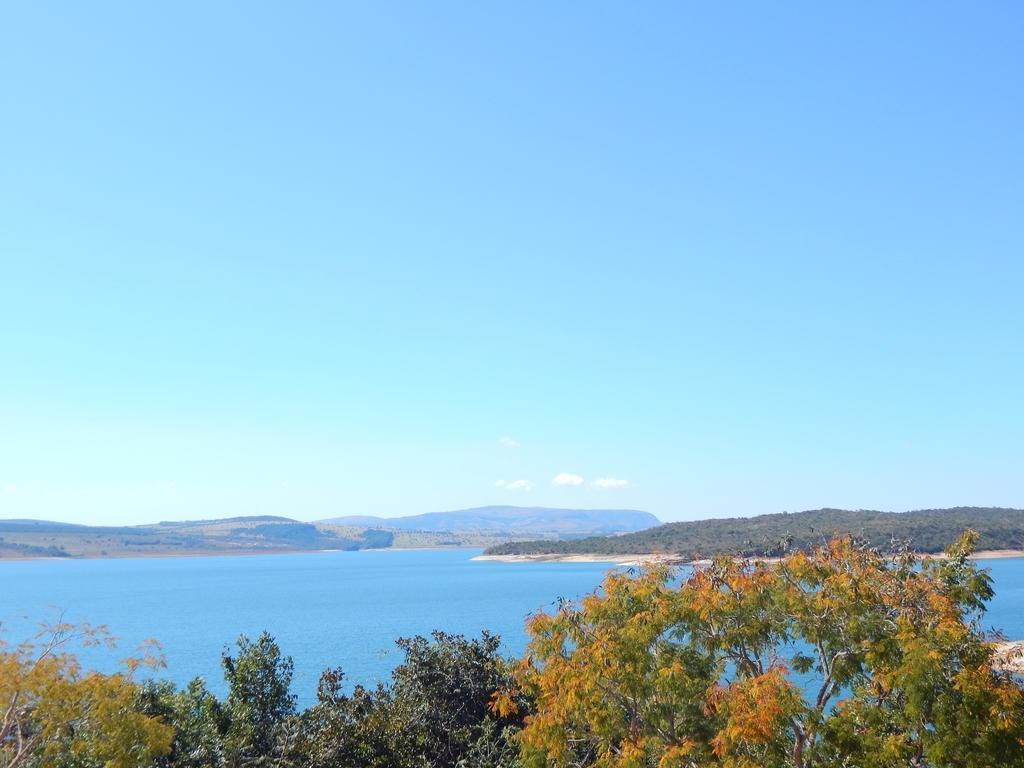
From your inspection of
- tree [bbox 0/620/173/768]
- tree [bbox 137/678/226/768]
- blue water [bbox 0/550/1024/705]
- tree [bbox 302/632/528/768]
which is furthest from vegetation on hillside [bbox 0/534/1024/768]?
blue water [bbox 0/550/1024/705]

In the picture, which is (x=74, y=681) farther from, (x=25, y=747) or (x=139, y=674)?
(x=139, y=674)

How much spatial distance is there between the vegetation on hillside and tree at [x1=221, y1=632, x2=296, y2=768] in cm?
464

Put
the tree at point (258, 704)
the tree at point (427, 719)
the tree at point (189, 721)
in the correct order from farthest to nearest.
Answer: the tree at point (258, 704), the tree at point (427, 719), the tree at point (189, 721)

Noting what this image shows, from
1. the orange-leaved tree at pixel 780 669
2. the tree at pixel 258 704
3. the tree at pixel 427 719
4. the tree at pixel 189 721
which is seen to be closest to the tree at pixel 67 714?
the tree at pixel 189 721

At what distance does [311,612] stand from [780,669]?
115458 millimetres

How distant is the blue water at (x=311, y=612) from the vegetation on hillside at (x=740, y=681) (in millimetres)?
16711

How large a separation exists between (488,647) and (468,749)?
4.99m

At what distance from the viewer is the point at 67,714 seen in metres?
16.1

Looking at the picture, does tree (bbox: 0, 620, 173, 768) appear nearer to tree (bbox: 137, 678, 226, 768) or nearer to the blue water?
tree (bbox: 137, 678, 226, 768)

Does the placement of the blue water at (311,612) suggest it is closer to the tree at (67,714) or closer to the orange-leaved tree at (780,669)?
the orange-leaved tree at (780,669)

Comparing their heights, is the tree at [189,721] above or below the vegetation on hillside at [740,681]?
below

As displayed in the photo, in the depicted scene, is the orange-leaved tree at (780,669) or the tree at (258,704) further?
the tree at (258,704)

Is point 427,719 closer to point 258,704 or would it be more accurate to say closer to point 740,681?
point 258,704

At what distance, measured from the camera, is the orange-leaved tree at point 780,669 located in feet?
47.0
